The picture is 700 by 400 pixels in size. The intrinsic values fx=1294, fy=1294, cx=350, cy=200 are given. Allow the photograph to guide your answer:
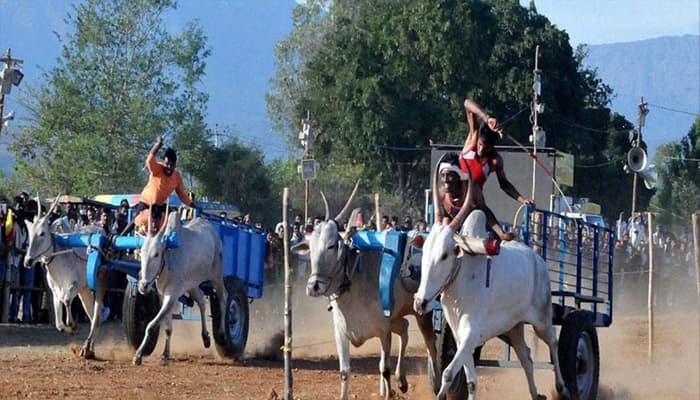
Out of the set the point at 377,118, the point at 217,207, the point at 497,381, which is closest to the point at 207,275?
the point at 497,381

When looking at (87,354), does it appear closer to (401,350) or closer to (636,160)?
(401,350)

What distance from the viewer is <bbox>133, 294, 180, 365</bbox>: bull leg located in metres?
15.4

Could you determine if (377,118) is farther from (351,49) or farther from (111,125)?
(111,125)

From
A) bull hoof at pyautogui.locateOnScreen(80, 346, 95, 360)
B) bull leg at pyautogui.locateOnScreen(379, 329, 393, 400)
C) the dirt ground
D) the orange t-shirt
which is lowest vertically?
the dirt ground

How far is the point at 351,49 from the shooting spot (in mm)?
48500

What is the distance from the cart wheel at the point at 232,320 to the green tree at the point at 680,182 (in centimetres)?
4588

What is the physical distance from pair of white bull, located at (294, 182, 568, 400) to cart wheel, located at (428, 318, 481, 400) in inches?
5.2

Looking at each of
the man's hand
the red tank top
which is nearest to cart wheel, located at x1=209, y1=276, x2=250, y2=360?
the red tank top

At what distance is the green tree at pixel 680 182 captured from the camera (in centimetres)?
6188

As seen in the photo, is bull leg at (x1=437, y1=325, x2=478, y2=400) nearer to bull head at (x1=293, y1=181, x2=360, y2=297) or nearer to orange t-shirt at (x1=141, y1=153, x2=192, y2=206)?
bull head at (x1=293, y1=181, x2=360, y2=297)

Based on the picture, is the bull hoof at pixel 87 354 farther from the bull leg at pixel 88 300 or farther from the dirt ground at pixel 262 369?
the bull leg at pixel 88 300

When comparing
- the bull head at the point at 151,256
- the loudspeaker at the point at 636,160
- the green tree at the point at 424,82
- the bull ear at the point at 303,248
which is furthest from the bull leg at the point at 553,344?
the green tree at the point at 424,82

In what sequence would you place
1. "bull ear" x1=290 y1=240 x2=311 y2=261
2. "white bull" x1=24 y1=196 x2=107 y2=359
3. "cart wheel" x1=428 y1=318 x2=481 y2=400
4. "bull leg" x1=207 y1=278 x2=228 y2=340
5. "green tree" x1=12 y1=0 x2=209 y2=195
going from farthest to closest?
1. "green tree" x1=12 y1=0 x2=209 y2=195
2. "white bull" x1=24 y1=196 x2=107 y2=359
3. "bull leg" x1=207 y1=278 x2=228 y2=340
4. "bull ear" x1=290 y1=240 x2=311 y2=261
5. "cart wheel" x1=428 y1=318 x2=481 y2=400

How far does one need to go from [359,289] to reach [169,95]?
31.6 m
